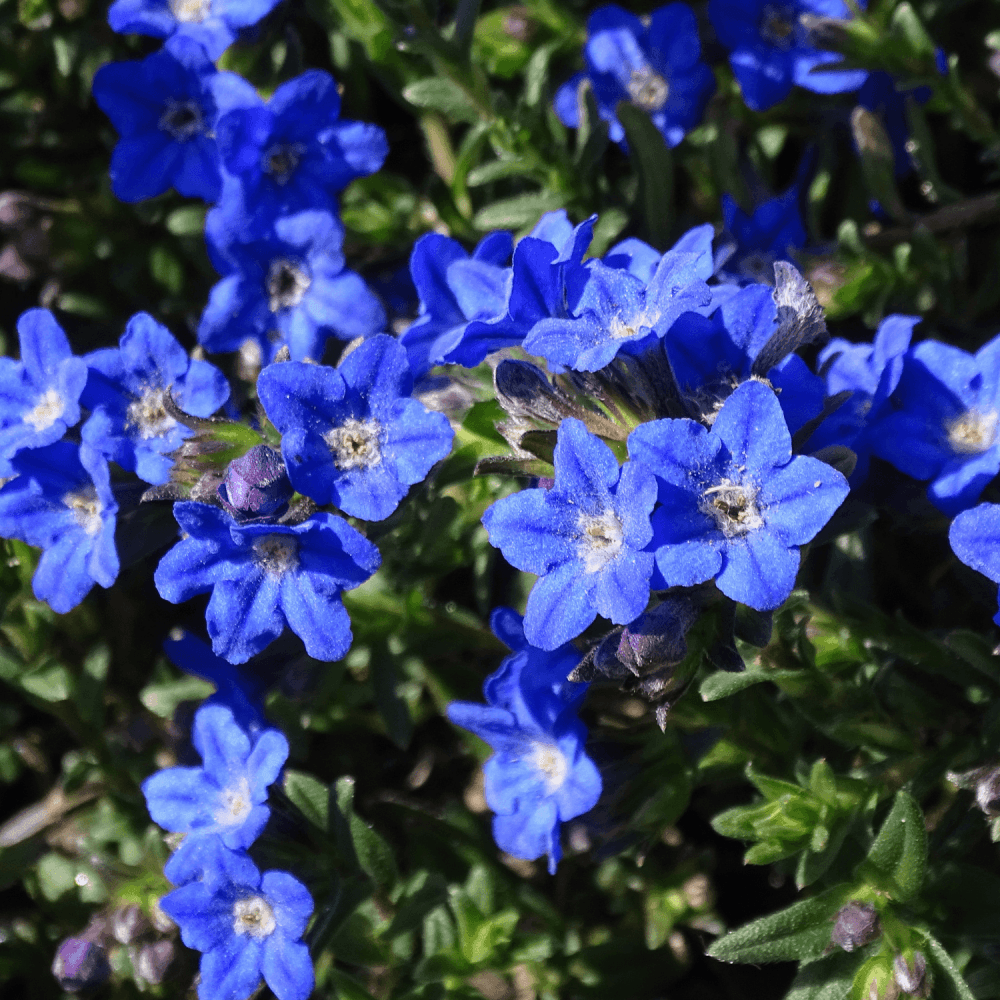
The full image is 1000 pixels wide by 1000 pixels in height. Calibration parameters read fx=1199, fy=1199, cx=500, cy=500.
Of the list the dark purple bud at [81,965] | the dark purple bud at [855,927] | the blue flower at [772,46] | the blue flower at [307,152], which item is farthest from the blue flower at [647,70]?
the dark purple bud at [81,965]

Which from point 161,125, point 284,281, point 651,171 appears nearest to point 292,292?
point 284,281

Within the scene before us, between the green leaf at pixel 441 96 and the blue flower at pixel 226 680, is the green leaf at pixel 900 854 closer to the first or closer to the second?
the blue flower at pixel 226 680

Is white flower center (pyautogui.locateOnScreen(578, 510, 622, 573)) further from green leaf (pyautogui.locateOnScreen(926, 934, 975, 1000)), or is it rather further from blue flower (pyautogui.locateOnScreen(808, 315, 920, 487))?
green leaf (pyautogui.locateOnScreen(926, 934, 975, 1000))

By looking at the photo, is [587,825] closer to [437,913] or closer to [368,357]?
[437,913]

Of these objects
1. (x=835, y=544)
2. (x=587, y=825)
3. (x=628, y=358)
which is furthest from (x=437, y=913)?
(x=628, y=358)

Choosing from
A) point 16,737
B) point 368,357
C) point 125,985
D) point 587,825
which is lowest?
point 125,985

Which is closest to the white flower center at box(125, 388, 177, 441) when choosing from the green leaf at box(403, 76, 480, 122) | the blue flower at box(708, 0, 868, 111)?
the green leaf at box(403, 76, 480, 122)
